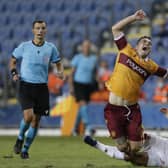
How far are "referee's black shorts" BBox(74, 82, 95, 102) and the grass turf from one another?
2.15 metres

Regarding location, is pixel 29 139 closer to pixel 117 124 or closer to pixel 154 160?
pixel 117 124

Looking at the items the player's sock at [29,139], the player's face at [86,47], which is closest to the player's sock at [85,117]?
the player's face at [86,47]

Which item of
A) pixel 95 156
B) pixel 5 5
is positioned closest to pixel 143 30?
pixel 5 5

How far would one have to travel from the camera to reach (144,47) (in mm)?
12617

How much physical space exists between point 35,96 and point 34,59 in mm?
627

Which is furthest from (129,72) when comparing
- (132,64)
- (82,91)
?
(82,91)

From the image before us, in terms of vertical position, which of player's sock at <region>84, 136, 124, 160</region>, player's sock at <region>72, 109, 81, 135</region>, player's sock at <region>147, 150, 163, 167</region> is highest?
player's sock at <region>84, 136, 124, 160</region>

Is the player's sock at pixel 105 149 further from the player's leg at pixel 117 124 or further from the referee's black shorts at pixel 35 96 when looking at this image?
the referee's black shorts at pixel 35 96

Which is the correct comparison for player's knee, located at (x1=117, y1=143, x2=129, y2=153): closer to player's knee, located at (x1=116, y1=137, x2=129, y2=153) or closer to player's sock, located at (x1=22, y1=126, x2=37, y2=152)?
player's knee, located at (x1=116, y1=137, x2=129, y2=153)

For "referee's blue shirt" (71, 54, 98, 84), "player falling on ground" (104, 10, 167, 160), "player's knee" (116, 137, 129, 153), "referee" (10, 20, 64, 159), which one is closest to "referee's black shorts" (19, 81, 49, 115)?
"referee" (10, 20, 64, 159)

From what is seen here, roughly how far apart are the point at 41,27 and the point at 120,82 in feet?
7.21

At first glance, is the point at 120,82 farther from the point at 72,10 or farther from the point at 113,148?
the point at 72,10

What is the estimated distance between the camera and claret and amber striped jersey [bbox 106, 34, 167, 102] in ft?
41.6

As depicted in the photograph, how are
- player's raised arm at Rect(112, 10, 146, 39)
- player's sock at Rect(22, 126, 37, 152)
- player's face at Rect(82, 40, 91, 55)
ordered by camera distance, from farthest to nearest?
player's face at Rect(82, 40, 91, 55) → player's sock at Rect(22, 126, 37, 152) → player's raised arm at Rect(112, 10, 146, 39)
